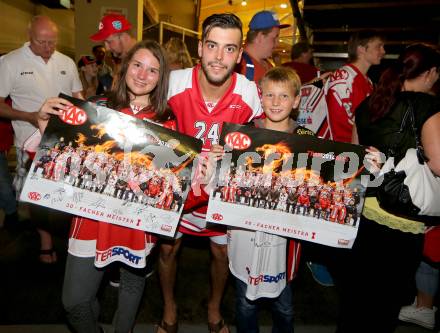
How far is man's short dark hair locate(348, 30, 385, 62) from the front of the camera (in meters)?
3.20

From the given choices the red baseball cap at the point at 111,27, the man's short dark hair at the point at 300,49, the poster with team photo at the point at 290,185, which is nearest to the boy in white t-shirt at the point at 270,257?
the poster with team photo at the point at 290,185

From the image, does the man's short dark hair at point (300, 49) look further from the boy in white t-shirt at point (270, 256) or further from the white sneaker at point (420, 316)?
the white sneaker at point (420, 316)

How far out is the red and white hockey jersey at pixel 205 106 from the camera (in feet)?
7.08

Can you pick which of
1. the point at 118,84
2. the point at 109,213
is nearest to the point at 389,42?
the point at 118,84

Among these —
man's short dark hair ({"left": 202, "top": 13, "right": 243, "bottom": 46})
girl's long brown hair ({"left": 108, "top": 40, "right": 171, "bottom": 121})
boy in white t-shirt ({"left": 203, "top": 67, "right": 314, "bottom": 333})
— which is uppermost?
man's short dark hair ({"left": 202, "top": 13, "right": 243, "bottom": 46})

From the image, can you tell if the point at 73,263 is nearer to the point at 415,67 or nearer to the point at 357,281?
the point at 357,281

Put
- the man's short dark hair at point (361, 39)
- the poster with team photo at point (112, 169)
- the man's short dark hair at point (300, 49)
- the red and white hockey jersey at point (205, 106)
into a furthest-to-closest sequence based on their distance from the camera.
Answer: the man's short dark hair at point (300, 49) < the man's short dark hair at point (361, 39) < the red and white hockey jersey at point (205, 106) < the poster with team photo at point (112, 169)

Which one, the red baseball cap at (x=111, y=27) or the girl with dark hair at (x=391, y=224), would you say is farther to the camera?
the red baseball cap at (x=111, y=27)

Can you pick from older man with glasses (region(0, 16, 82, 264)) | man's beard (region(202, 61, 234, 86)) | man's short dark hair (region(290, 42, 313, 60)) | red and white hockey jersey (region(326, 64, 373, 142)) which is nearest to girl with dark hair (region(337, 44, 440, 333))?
man's beard (region(202, 61, 234, 86))

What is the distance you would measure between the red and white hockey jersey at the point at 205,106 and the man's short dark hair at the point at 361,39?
1555 mm

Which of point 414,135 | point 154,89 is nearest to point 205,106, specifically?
point 154,89

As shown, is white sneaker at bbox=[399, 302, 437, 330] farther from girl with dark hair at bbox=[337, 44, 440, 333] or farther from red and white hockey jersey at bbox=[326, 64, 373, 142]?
red and white hockey jersey at bbox=[326, 64, 373, 142]

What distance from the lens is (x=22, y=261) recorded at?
10.6 feet

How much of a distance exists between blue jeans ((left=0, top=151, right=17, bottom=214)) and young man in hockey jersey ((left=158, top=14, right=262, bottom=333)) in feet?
7.22
